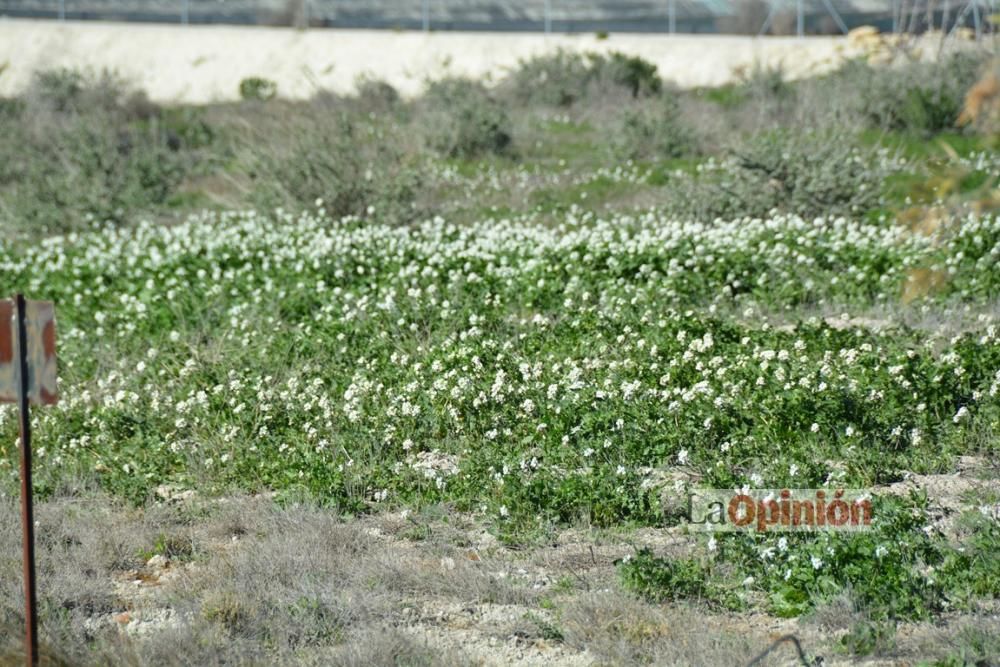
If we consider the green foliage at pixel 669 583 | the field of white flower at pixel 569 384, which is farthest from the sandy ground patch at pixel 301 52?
the green foliage at pixel 669 583

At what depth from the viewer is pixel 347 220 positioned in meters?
13.8

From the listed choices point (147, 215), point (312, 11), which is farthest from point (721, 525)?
point (312, 11)

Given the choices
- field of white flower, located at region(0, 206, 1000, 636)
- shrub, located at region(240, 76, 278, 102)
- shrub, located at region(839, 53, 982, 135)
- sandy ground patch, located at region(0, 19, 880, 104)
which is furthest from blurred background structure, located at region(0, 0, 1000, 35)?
field of white flower, located at region(0, 206, 1000, 636)

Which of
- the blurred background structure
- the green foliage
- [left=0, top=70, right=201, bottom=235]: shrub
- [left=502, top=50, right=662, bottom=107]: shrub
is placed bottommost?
the green foliage

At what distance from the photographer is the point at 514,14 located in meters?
47.8

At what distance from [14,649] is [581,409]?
11.3ft

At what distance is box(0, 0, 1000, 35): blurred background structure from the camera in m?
41.8

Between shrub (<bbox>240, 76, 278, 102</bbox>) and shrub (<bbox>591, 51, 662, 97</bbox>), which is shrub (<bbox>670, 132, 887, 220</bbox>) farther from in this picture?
shrub (<bbox>240, 76, 278, 102</bbox>)

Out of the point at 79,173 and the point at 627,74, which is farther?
the point at 627,74

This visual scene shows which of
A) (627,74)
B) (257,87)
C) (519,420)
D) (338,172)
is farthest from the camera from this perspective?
(257,87)

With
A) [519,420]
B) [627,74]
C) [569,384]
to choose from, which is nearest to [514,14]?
[627,74]

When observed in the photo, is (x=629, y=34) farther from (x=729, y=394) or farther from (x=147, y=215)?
(x=729, y=394)

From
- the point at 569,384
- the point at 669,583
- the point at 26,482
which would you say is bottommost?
the point at 669,583

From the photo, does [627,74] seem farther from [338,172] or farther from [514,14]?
[338,172]
